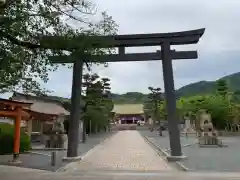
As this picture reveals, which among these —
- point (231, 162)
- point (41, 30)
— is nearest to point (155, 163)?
point (231, 162)

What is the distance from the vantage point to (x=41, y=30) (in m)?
9.94

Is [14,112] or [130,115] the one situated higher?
[130,115]

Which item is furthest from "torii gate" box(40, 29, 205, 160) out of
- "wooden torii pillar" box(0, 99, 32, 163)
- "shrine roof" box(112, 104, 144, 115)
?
"shrine roof" box(112, 104, 144, 115)

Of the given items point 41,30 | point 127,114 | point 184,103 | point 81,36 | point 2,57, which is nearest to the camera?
point 2,57

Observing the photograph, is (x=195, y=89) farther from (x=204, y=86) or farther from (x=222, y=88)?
(x=222, y=88)

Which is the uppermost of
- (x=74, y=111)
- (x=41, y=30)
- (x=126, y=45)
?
(x=126, y=45)

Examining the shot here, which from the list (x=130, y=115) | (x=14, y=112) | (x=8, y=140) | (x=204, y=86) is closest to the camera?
(x=14, y=112)

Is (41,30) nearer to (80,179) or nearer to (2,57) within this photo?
(2,57)

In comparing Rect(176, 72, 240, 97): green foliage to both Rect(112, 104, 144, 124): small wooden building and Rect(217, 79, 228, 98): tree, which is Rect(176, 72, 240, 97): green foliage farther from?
Rect(217, 79, 228, 98): tree

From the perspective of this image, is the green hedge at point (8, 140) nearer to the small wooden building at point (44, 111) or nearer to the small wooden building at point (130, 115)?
the small wooden building at point (44, 111)

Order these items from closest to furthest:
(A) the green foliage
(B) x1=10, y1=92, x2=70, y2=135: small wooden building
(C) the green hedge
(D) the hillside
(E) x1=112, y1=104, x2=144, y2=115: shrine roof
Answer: (C) the green hedge → (B) x1=10, y1=92, x2=70, y2=135: small wooden building → (E) x1=112, y1=104, x2=144, y2=115: shrine roof → (A) the green foliage → (D) the hillside

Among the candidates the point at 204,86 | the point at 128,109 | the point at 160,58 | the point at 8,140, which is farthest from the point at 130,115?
the point at 160,58

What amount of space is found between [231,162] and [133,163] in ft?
16.1

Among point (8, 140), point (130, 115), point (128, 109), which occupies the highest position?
point (128, 109)
